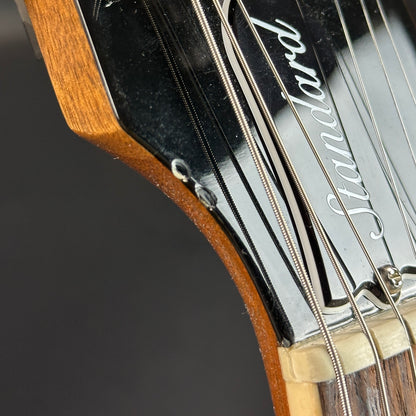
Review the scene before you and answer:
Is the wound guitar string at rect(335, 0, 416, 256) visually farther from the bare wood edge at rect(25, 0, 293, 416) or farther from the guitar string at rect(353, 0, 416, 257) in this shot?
the bare wood edge at rect(25, 0, 293, 416)

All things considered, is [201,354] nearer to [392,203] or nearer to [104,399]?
[104,399]

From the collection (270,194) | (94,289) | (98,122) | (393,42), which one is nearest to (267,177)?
(270,194)

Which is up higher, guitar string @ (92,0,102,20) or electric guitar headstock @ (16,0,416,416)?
guitar string @ (92,0,102,20)

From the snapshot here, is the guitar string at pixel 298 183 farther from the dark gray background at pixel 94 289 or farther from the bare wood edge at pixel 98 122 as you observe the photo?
the dark gray background at pixel 94 289

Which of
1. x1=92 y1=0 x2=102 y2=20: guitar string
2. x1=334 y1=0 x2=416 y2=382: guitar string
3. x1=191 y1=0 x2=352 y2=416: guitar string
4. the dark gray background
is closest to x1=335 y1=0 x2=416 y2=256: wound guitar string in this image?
x1=334 y1=0 x2=416 y2=382: guitar string

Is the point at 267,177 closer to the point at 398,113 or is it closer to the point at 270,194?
the point at 270,194

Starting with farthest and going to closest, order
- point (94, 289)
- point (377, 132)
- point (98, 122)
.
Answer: point (94, 289), point (377, 132), point (98, 122)
